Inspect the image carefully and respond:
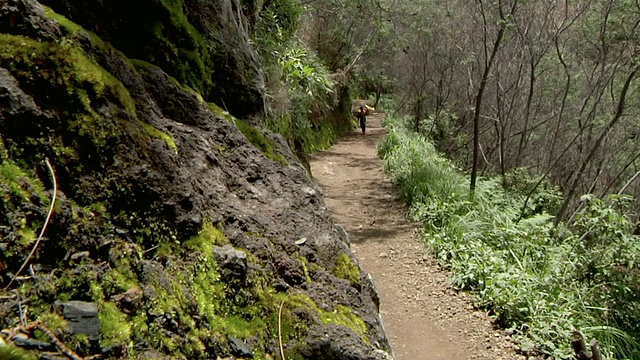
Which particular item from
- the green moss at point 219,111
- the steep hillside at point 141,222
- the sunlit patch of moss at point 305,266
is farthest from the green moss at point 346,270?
the green moss at point 219,111

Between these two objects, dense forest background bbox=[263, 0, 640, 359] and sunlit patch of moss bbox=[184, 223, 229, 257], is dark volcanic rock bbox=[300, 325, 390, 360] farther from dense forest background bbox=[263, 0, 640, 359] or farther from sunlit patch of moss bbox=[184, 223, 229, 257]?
dense forest background bbox=[263, 0, 640, 359]

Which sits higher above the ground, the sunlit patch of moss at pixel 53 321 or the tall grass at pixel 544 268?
the sunlit patch of moss at pixel 53 321

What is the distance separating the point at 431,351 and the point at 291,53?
23.4 ft

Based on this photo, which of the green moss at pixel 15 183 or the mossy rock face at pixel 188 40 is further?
the mossy rock face at pixel 188 40

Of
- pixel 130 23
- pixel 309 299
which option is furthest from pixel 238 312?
pixel 130 23

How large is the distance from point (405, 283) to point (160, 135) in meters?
5.61

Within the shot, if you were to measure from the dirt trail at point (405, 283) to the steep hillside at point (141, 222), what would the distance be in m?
2.87

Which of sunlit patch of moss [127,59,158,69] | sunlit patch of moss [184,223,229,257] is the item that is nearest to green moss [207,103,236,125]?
sunlit patch of moss [127,59,158,69]

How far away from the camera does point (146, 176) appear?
244 centimetres

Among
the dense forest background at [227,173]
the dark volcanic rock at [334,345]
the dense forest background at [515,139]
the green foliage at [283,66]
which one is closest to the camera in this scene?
the dense forest background at [227,173]

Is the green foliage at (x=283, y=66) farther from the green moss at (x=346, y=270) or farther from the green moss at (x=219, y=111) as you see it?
the green moss at (x=346, y=270)

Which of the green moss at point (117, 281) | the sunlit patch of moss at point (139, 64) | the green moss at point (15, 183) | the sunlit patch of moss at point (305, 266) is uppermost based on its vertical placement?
the sunlit patch of moss at point (139, 64)

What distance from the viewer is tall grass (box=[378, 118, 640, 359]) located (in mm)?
5750

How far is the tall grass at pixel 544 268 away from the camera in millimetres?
5750
